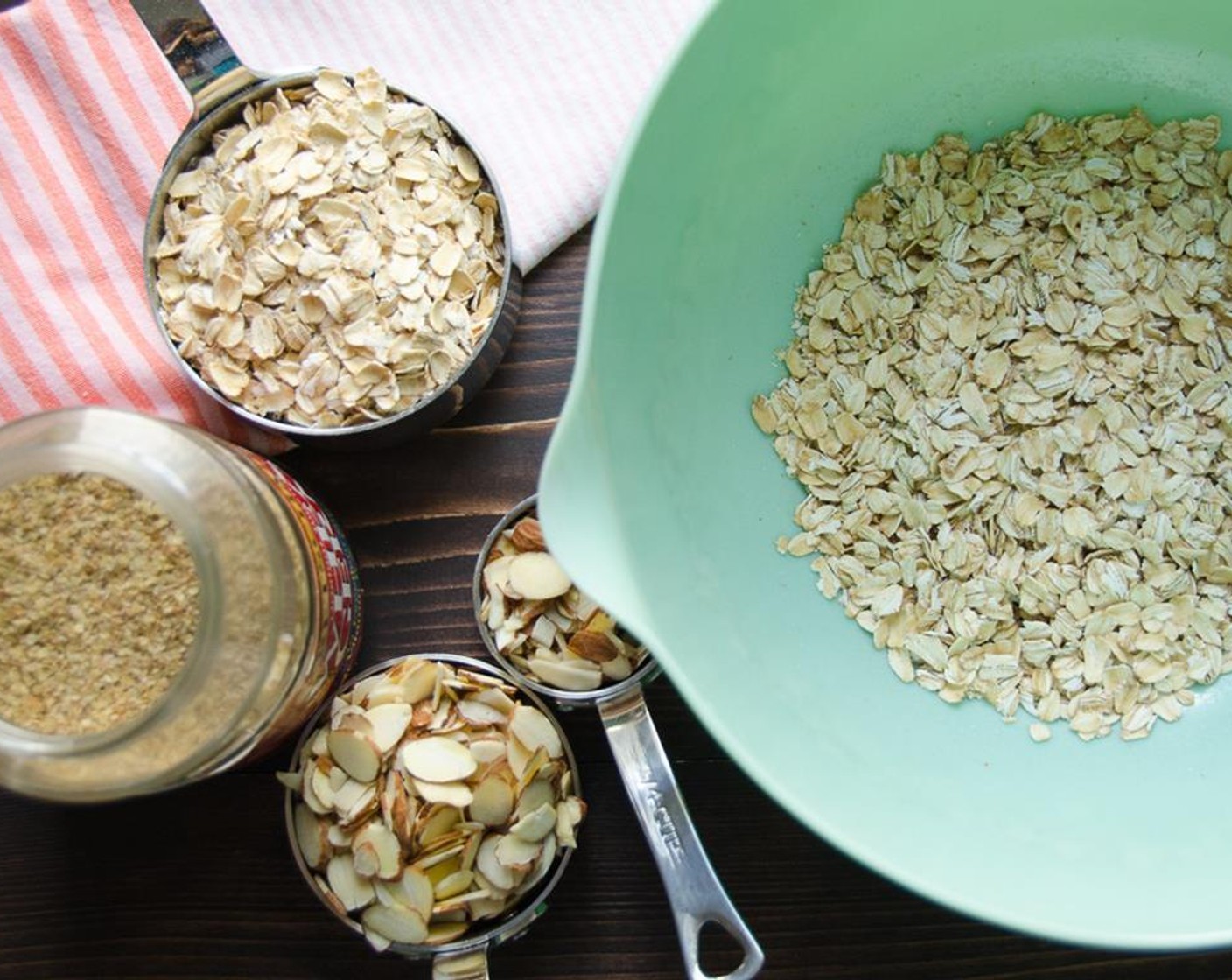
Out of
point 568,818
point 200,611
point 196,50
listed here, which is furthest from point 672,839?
point 196,50

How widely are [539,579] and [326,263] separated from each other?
0.23 metres

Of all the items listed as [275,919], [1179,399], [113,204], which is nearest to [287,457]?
[113,204]

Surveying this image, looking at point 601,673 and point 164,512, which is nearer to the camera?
point 164,512

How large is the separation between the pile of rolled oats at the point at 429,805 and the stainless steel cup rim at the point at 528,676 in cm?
2

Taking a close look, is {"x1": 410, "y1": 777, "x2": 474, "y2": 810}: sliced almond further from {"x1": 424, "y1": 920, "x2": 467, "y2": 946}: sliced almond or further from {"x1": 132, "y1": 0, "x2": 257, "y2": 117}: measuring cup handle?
{"x1": 132, "y1": 0, "x2": 257, "y2": 117}: measuring cup handle

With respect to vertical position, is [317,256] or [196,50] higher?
[196,50]

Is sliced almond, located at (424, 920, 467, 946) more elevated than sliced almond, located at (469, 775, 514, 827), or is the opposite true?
sliced almond, located at (469, 775, 514, 827)

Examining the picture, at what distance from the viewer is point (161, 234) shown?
763 millimetres

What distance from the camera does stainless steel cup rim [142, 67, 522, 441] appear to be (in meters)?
0.74

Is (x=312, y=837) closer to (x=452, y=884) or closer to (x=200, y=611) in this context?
(x=452, y=884)

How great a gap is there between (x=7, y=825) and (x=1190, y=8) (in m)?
0.94

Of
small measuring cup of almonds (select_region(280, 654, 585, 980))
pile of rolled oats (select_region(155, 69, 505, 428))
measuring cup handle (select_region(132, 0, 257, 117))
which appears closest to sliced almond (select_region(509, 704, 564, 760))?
small measuring cup of almonds (select_region(280, 654, 585, 980))

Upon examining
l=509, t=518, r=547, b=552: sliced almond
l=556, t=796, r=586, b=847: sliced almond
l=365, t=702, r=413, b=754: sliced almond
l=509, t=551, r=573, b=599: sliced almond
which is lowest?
l=556, t=796, r=586, b=847: sliced almond

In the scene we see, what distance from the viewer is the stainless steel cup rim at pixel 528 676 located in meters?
0.75
